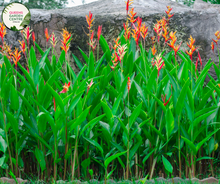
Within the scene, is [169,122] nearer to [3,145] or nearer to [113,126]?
[113,126]

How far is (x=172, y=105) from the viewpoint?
161cm

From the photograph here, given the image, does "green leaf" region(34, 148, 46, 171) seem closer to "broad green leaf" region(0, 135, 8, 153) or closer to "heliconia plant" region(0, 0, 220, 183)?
"heliconia plant" region(0, 0, 220, 183)

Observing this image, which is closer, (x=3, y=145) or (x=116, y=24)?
(x=3, y=145)

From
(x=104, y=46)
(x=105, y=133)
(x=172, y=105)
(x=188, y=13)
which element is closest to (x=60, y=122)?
(x=105, y=133)

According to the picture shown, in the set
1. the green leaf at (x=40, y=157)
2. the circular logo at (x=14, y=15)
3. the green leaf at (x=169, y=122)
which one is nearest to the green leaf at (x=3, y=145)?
the green leaf at (x=40, y=157)

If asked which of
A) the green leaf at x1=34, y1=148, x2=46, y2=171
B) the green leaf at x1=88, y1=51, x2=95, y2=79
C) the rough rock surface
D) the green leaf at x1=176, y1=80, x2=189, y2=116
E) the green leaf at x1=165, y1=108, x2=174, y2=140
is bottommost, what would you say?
the green leaf at x1=34, y1=148, x2=46, y2=171

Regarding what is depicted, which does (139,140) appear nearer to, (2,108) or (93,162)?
(93,162)

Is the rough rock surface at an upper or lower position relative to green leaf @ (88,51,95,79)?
upper

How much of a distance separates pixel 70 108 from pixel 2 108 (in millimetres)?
498

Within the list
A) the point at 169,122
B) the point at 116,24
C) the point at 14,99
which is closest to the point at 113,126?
the point at 169,122

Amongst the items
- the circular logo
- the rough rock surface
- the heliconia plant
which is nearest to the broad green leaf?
the heliconia plant

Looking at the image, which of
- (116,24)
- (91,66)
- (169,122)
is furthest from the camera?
(116,24)

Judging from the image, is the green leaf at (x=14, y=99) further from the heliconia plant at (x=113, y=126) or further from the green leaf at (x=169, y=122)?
the green leaf at (x=169, y=122)

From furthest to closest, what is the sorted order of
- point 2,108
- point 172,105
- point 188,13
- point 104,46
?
point 188,13
point 104,46
point 172,105
point 2,108
